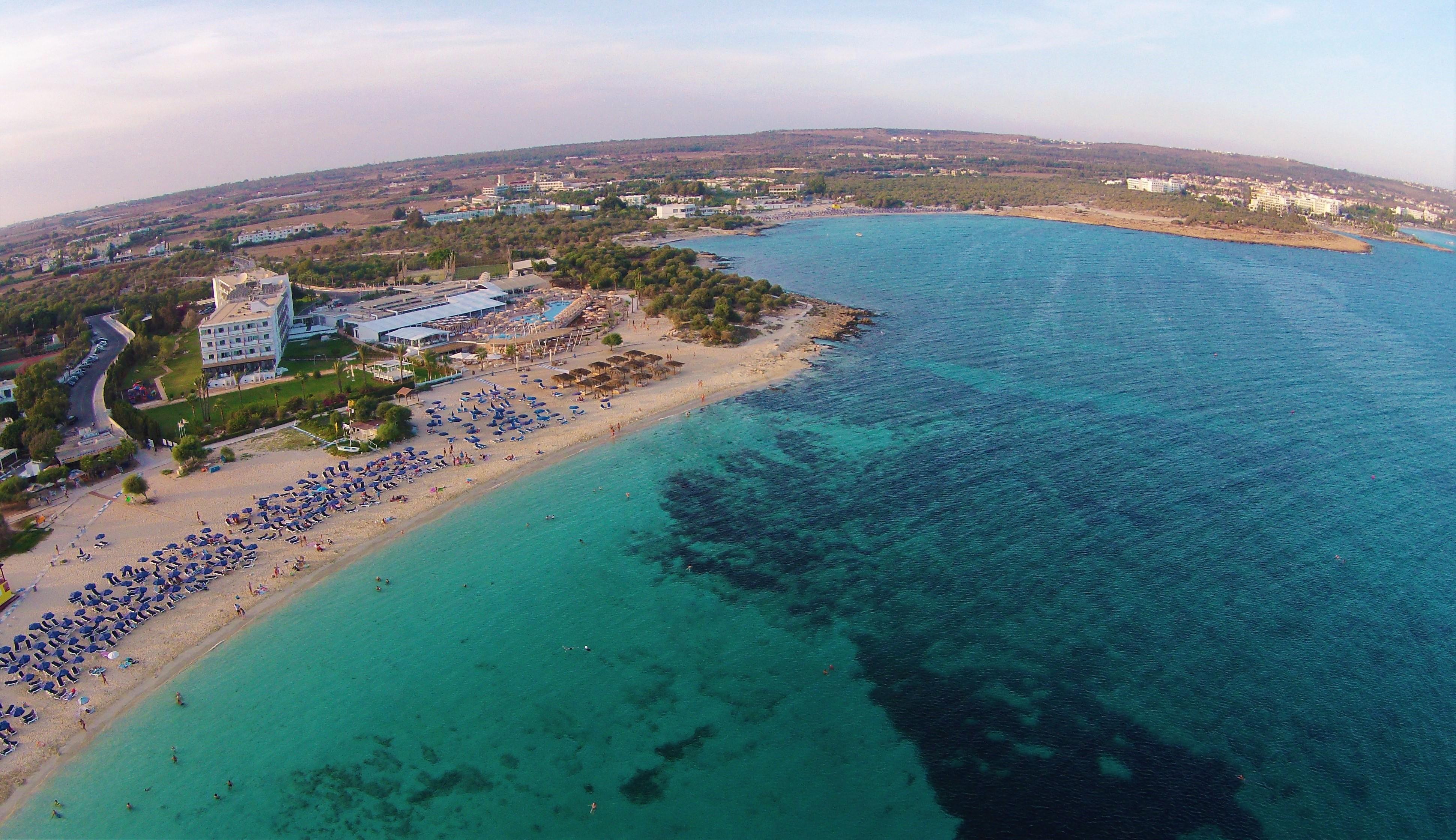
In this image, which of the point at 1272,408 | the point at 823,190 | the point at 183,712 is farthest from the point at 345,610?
the point at 823,190

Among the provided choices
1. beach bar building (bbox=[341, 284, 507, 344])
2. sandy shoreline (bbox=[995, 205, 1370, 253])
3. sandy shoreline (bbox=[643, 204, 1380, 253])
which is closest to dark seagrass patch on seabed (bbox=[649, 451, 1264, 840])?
beach bar building (bbox=[341, 284, 507, 344])

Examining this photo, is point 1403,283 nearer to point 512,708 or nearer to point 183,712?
point 512,708

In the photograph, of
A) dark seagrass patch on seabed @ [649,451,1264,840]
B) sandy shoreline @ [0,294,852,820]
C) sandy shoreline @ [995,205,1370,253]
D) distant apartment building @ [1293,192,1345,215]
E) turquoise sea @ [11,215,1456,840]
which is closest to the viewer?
dark seagrass patch on seabed @ [649,451,1264,840]

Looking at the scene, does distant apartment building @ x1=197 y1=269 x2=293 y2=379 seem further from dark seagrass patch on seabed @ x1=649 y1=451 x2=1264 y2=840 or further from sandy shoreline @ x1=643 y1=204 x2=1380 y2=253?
sandy shoreline @ x1=643 y1=204 x2=1380 y2=253

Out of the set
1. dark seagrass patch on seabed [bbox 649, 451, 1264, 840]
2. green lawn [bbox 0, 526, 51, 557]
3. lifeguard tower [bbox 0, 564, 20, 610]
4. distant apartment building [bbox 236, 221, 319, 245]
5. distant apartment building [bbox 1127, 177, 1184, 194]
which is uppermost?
distant apartment building [bbox 1127, 177, 1184, 194]

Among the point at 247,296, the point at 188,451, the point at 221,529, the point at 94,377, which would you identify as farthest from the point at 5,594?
the point at 247,296

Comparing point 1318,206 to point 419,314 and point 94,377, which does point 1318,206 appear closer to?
point 419,314
